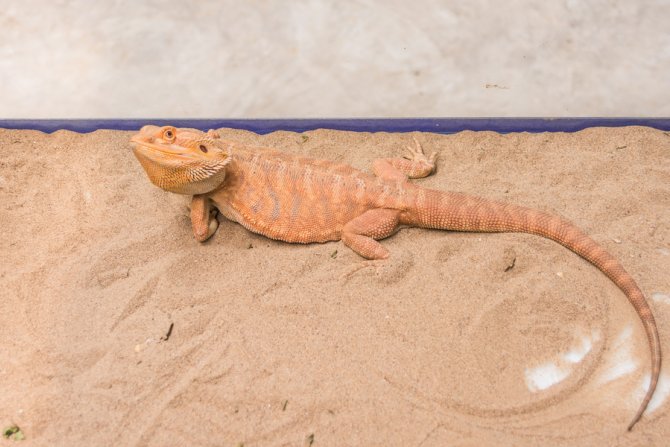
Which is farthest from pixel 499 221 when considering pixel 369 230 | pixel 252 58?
pixel 252 58

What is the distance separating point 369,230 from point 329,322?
797mm

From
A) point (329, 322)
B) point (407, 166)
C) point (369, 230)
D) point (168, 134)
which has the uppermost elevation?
point (168, 134)

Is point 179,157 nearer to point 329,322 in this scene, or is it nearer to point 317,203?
point 317,203

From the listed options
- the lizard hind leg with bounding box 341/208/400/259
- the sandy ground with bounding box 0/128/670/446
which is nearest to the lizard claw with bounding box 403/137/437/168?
the sandy ground with bounding box 0/128/670/446

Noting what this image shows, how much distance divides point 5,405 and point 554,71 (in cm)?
494

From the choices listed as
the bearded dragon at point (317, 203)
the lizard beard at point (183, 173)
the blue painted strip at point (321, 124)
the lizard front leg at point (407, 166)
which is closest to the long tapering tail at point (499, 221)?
the bearded dragon at point (317, 203)

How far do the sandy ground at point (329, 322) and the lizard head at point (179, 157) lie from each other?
20.0 inches

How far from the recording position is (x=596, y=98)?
4828 millimetres

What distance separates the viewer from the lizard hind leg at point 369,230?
3.61 metres

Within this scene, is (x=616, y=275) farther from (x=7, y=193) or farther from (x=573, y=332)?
(x=7, y=193)

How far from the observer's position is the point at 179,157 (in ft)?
11.2

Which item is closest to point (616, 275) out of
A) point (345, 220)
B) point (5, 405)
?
point (345, 220)

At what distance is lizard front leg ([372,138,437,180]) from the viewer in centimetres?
405

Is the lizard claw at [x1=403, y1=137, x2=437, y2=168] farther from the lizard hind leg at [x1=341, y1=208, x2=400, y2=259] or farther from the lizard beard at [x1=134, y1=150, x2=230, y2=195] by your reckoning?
the lizard beard at [x1=134, y1=150, x2=230, y2=195]
